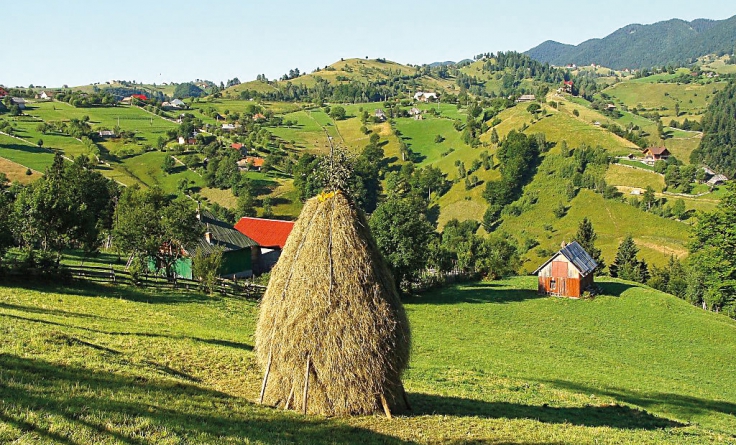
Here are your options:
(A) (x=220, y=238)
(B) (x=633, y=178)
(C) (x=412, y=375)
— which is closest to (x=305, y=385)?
(C) (x=412, y=375)

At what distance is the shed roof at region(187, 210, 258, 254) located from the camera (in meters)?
53.3

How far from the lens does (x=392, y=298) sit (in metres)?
15.9

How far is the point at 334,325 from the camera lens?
14953mm

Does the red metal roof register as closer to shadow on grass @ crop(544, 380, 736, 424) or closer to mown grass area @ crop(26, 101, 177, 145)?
shadow on grass @ crop(544, 380, 736, 424)

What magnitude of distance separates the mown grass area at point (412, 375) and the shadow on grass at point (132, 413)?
49 millimetres

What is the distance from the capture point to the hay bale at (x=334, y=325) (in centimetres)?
1495

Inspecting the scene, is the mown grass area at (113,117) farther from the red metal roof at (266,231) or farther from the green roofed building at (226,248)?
the green roofed building at (226,248)

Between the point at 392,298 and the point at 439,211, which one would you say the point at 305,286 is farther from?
the point at 439,211

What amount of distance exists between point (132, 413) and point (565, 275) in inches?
1872

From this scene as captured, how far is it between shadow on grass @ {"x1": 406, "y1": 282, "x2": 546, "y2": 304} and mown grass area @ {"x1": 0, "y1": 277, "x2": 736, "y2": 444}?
282 centimetres

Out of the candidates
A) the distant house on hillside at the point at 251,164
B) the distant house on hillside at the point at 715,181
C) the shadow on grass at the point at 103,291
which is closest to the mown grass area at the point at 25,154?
the distant house on hillside at the point at 251,164

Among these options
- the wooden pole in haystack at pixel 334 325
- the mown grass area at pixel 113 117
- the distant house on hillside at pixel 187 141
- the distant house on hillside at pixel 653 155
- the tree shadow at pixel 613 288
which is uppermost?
the mown grass area at pixel 113 117

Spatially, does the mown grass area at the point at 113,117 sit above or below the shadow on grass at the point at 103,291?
above

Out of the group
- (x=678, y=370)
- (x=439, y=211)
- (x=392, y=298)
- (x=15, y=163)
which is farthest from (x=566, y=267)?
(x=15, y=163)
